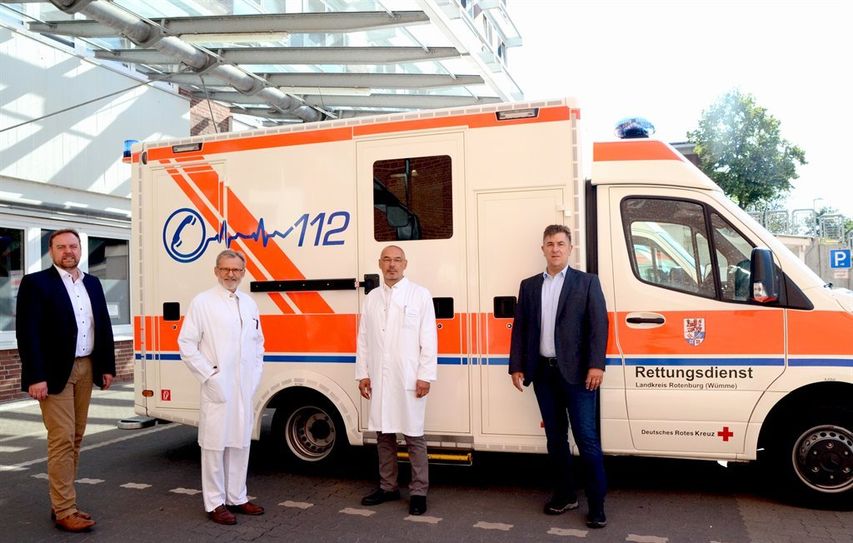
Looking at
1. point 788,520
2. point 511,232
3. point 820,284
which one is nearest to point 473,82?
point 511,232

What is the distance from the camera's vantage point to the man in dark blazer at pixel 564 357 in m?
4.78

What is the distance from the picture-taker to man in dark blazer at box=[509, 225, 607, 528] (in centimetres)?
478

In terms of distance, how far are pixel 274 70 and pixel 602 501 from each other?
930 cm

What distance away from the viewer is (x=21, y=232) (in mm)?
10789

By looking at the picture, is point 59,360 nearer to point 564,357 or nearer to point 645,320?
point 564,357

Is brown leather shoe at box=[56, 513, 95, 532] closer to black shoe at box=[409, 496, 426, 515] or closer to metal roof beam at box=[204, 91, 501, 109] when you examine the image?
black shoe at box=[409, 496, 426, 515]

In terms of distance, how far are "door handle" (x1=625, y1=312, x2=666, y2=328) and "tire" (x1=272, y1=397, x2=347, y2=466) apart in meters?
2.53

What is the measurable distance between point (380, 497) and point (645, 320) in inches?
87.8

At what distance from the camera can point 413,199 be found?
18.4ft

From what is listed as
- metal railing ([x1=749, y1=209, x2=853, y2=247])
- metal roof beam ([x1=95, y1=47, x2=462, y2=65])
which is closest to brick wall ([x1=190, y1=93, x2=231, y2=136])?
metal roof beam ([x1=95, y1=47, x2=462, y2=65])

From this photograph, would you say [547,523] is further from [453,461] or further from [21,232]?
[21,232]

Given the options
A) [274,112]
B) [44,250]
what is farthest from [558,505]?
[274,112]

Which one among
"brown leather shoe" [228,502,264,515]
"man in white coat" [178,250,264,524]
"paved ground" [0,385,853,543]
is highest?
"man in white coat" [178,250,264,524]

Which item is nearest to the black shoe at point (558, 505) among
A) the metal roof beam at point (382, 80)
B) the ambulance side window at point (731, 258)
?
the ambulance side window at point (731, 258)
